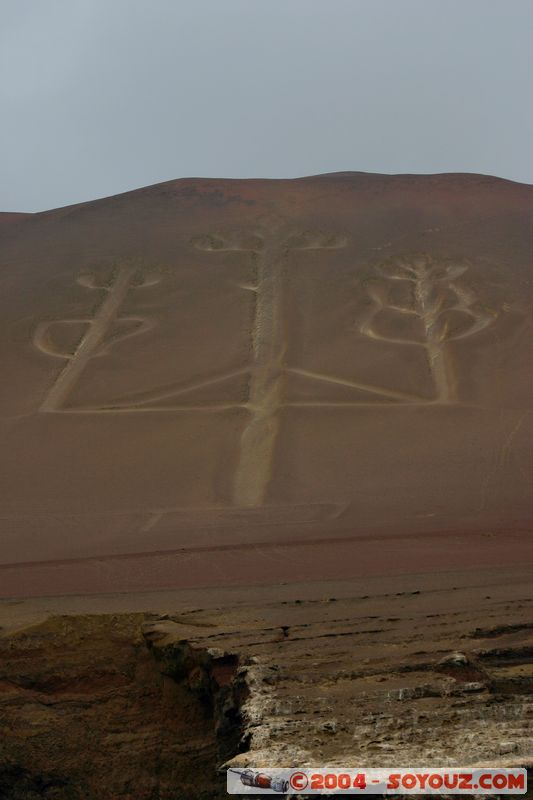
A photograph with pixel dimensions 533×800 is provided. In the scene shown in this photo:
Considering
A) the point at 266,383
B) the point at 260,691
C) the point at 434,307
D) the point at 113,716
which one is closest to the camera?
the point at 260,691

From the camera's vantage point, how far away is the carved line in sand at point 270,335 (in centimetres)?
1373

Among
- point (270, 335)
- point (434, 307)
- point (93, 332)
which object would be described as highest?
point (434, 307)

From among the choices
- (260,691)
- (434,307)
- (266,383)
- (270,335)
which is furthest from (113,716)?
(434,307)

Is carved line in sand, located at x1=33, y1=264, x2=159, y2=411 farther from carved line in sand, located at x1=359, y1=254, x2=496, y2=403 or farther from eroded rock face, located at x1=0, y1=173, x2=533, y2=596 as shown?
carved line in sand, located at x1=359, y1=254, x2=496, y2=403

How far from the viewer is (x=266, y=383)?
49.7 feet

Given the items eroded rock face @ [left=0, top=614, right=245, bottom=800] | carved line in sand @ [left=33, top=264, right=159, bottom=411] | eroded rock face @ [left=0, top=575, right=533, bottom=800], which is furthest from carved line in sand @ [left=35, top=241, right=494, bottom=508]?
eroded rock face @ [left=0, top=614, right=245, bottom=800]

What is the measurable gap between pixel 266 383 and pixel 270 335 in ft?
5.47

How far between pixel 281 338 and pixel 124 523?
6.02 m

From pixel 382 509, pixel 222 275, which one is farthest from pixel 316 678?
pixel 222 275

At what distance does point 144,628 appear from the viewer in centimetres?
626

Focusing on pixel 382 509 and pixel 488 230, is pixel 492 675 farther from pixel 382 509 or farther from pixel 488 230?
pixel 488 230

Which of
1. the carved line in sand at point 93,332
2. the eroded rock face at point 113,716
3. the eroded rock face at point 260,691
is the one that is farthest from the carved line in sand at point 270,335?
the eroded rock face at point 113,716

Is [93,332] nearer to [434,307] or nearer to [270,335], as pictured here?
[270,335]

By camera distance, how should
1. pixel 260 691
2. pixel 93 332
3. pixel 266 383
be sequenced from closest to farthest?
pixel 260 691 → pixel 266 383 → pixel 93 332
